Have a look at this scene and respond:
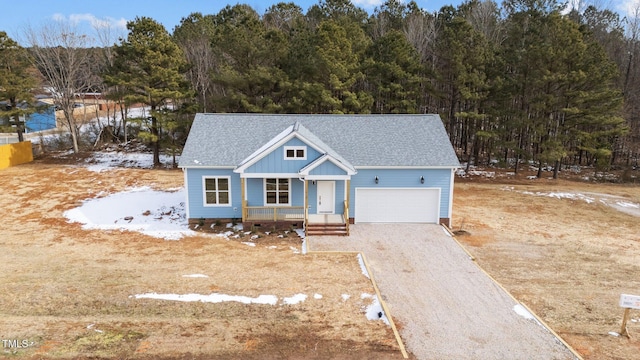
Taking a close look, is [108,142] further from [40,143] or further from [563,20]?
[563,20]

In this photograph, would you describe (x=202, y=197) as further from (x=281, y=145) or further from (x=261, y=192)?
(x=281, y=145)

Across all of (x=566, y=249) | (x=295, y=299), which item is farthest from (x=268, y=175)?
(x=566, y=249)

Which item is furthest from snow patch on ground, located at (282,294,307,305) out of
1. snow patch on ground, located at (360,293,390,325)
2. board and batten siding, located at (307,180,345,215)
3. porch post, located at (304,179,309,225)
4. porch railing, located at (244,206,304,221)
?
board and batten siding, located at (307,180,345,215)

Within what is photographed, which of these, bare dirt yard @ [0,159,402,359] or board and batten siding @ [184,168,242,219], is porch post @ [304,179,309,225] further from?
board and batten siding @ [184,168,242,219]

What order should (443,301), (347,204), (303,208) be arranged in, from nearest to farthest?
(443,301)
(347,204)
(303,208)

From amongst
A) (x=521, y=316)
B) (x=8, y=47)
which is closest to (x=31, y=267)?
(x=521, y=316)
